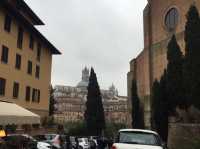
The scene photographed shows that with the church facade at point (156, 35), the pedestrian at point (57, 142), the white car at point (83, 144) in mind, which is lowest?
the white car at point (83, 144)

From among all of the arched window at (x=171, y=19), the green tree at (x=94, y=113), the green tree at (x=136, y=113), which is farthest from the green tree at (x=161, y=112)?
the green tree at (x=94, y=113)

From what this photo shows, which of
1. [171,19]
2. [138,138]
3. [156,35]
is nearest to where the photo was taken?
[138,138]

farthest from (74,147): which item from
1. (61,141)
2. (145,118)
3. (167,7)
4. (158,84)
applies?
(167,7)

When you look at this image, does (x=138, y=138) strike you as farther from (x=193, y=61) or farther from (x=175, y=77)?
(x=175, y=77)

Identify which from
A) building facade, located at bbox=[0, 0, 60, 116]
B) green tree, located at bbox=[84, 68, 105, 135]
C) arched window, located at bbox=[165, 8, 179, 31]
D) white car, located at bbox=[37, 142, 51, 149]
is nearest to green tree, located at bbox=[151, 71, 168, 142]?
arched window, located at bbox=[165, 8, 179, 31]

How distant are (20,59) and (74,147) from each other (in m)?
11.1

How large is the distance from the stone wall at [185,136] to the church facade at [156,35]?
17.9 meters

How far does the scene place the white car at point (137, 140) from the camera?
10492 mm

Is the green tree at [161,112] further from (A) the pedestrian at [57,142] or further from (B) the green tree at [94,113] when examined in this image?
(B) the green tree at [94,113]

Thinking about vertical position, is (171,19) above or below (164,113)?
above

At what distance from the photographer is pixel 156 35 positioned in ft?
154

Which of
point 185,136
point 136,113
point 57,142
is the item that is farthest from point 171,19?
point 57,142

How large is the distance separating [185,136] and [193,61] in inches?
275

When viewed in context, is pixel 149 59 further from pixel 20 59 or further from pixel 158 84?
pixel 20 59
